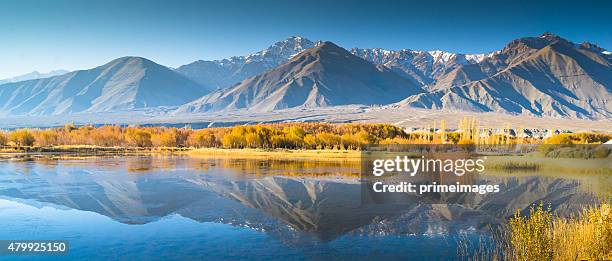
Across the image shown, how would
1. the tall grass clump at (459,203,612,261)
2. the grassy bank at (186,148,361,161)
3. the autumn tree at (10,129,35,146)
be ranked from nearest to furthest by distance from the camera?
the tall grass clump at (459,203,612,261) → the grassy bank at (186,148,361,161) → the autumn tree at (10,129,35,146)

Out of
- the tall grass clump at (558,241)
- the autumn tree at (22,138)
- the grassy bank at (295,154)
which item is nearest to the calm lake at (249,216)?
the tall grass clump at (558,241)

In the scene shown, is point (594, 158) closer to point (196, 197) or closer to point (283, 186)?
point (283, 186)

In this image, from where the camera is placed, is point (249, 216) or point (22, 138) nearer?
point (249, 216)

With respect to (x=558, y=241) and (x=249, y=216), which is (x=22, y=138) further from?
(x=558, y=241)

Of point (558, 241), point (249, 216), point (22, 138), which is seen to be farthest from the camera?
point (22, 138)

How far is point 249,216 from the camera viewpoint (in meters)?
21.3

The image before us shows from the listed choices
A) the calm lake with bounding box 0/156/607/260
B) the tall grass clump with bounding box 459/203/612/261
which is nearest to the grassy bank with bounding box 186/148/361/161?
the calm lake with bounding box 0/156/607/260

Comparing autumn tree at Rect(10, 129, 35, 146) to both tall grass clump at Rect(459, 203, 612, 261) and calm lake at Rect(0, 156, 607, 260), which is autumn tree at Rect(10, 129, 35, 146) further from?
tall grass clump at Rect(459, 203, 612, 261)

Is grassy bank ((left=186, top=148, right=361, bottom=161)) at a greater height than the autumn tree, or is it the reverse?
the autumn tree

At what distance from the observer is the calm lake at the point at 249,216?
1625 cm

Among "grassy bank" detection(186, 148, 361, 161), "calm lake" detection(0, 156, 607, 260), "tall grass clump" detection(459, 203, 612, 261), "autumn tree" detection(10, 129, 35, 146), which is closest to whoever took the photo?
"tall grass clump" detection(459, 203, 612, 261)

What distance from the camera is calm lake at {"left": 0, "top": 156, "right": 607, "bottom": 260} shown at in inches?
640

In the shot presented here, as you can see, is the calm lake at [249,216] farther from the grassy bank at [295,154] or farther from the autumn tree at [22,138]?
the autumn tree at [22,138]

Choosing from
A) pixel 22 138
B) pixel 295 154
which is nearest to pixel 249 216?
pixel 295 154
